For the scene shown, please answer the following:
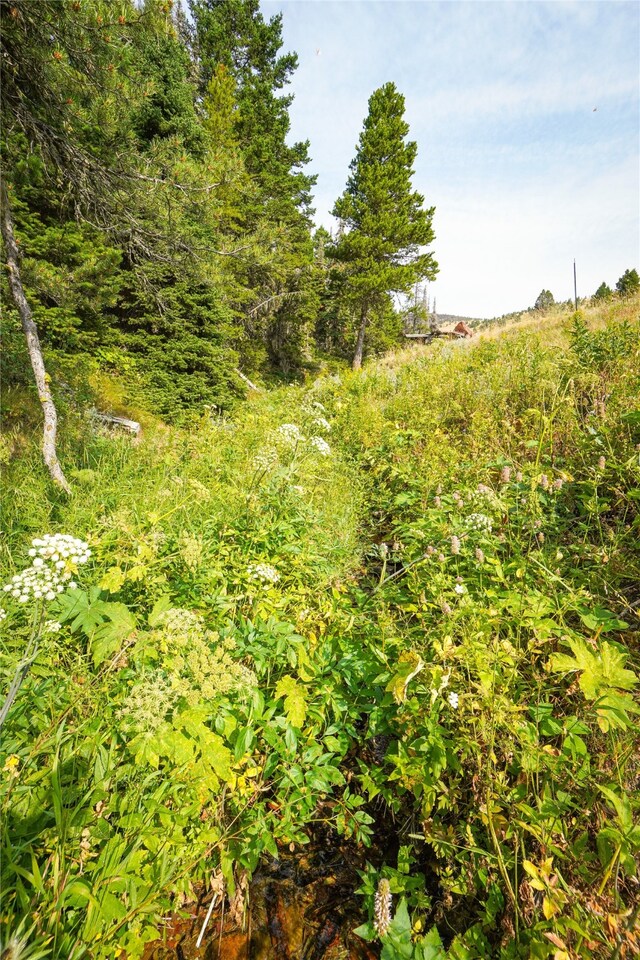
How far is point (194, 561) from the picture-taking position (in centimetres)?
224

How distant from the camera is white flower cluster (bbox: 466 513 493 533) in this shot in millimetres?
2584

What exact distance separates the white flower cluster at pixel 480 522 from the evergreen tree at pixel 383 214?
1848 cm

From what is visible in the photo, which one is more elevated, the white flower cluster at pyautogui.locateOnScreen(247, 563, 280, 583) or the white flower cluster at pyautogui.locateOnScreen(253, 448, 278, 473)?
the white flower cluster at pyautogui.locateOnScreen(253, 448, 278, 473)

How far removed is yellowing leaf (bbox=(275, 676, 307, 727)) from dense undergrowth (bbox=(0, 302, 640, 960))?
0.04 feet

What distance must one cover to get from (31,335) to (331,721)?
4025 mm

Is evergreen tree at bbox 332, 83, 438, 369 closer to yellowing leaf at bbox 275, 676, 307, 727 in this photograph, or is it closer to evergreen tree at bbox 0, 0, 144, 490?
evergreen tree at bbox 0, 0, 144, 490

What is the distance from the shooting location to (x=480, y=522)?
2.59 m

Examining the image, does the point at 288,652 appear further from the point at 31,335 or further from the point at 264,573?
the point at 31,335

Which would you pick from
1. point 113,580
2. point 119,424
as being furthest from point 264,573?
point 119,424

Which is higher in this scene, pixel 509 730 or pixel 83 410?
pixel 83 410

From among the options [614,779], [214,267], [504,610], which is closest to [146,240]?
[214,267]

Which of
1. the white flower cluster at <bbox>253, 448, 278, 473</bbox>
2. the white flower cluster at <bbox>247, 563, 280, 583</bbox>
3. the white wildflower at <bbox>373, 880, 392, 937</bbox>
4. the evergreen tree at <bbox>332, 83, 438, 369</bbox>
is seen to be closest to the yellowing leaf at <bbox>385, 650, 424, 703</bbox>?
the white wildflower at <bbox>373, 880, 392, 937</bbox>

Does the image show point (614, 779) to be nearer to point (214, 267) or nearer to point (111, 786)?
point (111, 786)

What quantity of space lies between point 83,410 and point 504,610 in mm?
6290
